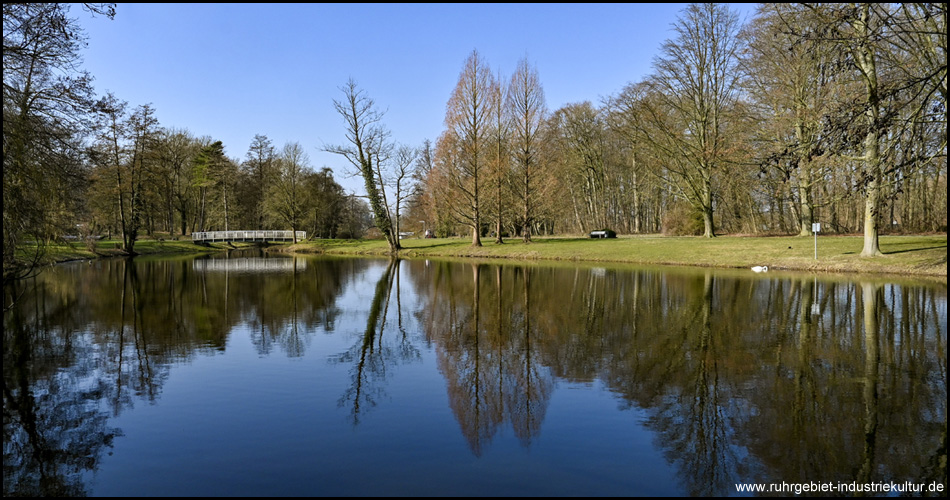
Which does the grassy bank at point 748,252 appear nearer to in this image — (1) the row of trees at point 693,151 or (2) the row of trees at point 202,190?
(1) the row of trees at point 693,151

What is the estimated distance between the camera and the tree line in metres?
12.2

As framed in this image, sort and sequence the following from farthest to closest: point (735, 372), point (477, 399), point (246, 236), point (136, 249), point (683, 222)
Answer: point (246, 236), point (136, 249), point (683, 222), point (735, 372), point (477, 399)

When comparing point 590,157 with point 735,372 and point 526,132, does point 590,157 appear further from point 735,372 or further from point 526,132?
point 735,372

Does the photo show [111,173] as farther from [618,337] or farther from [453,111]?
[618,337]

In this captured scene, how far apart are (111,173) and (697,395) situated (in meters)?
43.7

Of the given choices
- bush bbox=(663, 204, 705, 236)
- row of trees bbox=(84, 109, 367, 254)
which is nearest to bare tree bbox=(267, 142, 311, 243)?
row of trees bbox=(84, 109, 367, 254)

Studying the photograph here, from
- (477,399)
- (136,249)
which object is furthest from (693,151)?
(136,249)

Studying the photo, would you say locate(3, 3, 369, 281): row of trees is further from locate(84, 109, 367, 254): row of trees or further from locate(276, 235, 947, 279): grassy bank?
locate(276, 235, 947, 279): grassy bank

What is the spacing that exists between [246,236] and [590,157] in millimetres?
33336

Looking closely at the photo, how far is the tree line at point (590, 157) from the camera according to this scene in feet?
40.1

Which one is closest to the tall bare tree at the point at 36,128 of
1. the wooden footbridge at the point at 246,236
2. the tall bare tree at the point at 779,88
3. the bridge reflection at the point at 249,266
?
the bridge reflection at the point at 249,266

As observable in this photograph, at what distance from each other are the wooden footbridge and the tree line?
1.50 metres

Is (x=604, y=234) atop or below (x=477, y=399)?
atop

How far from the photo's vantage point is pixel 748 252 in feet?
89.7
